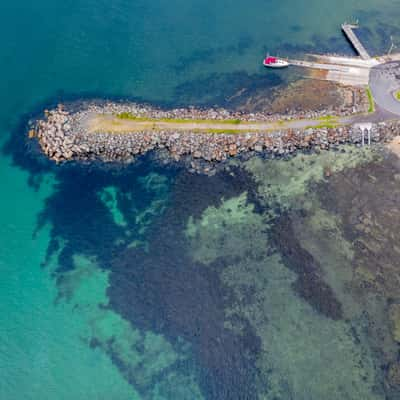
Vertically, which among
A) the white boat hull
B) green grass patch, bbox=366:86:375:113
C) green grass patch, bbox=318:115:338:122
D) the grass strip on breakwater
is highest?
the white boat hull

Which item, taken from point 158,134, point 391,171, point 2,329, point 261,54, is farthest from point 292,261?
point 261,54

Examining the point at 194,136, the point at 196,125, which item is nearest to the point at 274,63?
the point at 196,125

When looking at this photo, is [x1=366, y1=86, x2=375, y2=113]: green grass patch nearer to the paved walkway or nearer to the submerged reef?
the paved walkway

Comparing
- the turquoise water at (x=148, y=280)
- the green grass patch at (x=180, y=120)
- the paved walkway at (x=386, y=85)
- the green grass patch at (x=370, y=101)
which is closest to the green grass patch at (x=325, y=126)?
the green grass patch at (x=370, y=101)

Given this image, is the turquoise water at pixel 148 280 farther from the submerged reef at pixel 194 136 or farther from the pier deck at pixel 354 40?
the pier deck at pixel 354 40

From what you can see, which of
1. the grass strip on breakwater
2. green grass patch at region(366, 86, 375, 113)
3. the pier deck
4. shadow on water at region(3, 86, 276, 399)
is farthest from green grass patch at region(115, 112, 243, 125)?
the pier deck

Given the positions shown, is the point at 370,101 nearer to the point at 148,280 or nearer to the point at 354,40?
the point at 354,40
